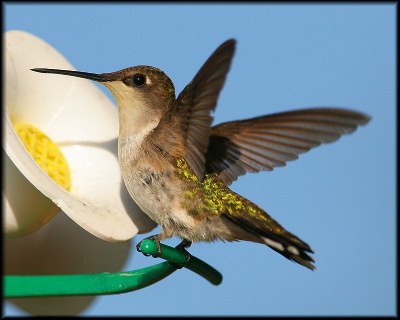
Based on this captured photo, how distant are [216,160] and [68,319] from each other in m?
1.04

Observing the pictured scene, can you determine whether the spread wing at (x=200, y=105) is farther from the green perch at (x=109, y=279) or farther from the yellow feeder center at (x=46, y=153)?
the yellow feeder center at (x=46, y=153)

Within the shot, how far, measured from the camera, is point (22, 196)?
2.91m

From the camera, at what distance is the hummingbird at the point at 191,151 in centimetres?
291

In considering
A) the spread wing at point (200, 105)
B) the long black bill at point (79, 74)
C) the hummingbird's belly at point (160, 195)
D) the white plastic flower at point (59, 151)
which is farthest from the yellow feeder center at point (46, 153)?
the spread wing at point (200, 105)

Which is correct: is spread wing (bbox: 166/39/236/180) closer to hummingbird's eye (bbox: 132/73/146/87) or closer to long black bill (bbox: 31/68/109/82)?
hummingbird's eye (bbox: 132/73/146/87)

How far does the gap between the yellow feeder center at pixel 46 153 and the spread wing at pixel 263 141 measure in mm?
624

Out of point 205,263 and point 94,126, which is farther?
point 94,126

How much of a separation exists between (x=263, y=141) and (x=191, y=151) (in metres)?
0.42

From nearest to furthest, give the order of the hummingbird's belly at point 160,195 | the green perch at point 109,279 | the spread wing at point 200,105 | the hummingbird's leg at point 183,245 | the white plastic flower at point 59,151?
the green perch at point 109,279 → the spread wing at point 200,105 → the white plastic flower at point 59,151 → the hummingbird's belly at point 160,195 → the hummingbird's leg at point 183,245

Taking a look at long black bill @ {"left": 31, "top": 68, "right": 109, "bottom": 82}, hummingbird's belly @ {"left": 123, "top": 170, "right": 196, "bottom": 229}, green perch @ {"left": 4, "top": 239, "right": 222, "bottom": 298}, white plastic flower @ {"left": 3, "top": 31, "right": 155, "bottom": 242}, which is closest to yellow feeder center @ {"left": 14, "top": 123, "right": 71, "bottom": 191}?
white plastic flower @ {"left": 3, "top": 31, "right": 155, "bottom": 242}

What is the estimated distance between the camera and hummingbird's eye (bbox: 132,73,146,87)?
3.13m

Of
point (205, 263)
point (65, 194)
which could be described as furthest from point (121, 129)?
point (205, 263)

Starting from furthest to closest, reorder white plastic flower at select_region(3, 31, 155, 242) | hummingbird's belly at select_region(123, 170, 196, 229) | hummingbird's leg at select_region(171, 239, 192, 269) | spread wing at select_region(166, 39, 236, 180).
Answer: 1. hummingbird's leg at select_region(171, 239, 192, 269)
2. hummingbird's belly at select_region(123, 170, 196, 229)
3. white plastic flower at select_region(3, 31, 155, 242)
4. spread wing at select_region(166, 39, 236, 180)

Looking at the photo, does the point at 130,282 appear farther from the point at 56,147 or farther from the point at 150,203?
the point at 56,147
